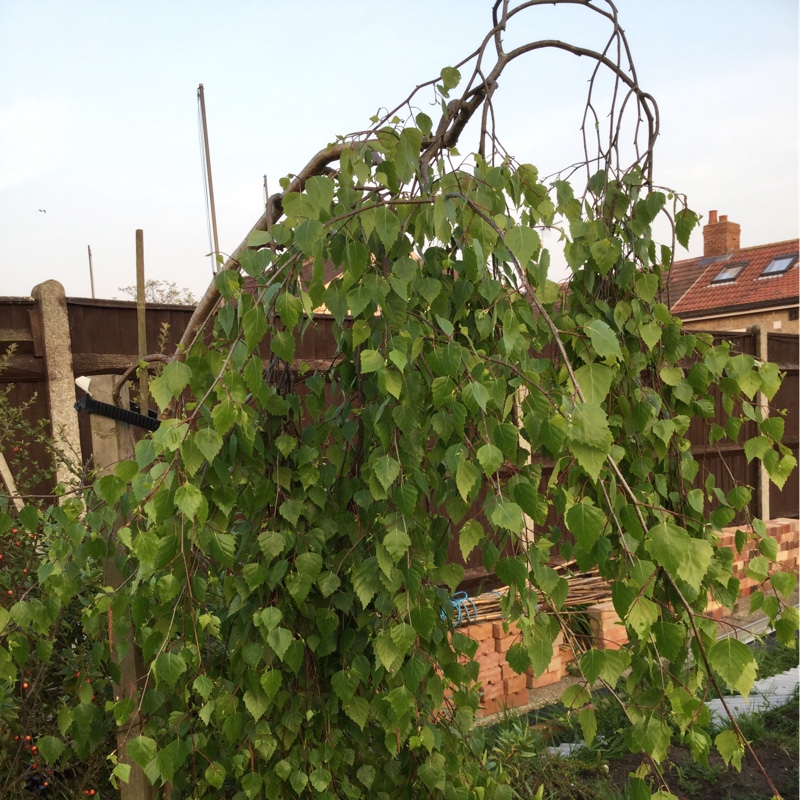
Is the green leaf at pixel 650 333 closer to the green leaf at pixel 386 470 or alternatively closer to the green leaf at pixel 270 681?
the green leaf at pixel 386 470

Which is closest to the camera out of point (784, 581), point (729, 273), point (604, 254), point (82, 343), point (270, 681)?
point (270, 681)

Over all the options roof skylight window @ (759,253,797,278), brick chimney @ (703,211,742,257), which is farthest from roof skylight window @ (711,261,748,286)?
brick chimney @ (703,211,742,257)

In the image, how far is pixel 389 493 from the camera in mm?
1549

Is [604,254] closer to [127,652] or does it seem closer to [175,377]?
[175,377]

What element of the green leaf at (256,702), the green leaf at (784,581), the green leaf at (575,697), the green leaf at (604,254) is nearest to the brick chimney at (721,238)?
the green leaf at (604,254)

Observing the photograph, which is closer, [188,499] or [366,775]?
[188,499]

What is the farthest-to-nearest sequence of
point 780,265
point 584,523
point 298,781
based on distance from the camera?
point 780,265 → point 298,781 → point 584,523

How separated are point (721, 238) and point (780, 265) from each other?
7.64 feet

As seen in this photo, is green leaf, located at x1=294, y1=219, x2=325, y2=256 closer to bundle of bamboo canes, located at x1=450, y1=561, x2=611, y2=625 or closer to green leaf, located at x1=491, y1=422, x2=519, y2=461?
green leaf, located at x1=491, y1=422, x2=519, y2=461

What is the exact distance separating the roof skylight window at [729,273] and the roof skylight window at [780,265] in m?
0.61

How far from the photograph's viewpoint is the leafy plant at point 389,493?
1329 mm

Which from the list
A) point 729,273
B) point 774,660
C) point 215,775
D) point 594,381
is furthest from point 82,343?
point 729,273

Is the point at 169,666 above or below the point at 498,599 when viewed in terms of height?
above

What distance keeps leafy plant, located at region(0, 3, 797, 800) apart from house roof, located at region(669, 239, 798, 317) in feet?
45.3
